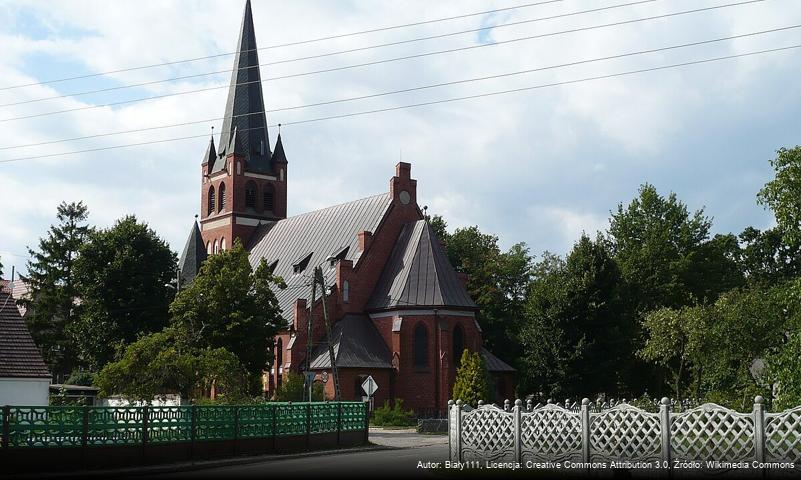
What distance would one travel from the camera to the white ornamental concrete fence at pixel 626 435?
1500cm

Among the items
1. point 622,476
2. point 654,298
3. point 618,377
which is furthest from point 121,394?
point 654,298

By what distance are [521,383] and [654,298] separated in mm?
13473

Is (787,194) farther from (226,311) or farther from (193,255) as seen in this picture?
(193,255)

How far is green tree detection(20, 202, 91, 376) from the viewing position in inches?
2466

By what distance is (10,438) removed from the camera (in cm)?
1947

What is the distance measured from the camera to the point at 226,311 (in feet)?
143

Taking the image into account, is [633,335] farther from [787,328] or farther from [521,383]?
[787,328]

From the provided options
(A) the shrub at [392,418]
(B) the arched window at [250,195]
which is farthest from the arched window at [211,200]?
(A) the shrub at [392,418]

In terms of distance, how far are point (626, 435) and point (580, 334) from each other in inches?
1287

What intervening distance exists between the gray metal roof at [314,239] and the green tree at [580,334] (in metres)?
13.6

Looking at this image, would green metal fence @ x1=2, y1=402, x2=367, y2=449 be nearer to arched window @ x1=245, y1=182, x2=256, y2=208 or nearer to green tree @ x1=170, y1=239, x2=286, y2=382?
green tree @ x1=170, y1=239, x2=286, y2=382

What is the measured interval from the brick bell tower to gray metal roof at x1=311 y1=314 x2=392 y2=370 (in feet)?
65.6

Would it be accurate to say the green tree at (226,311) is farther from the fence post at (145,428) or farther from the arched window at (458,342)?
the fence post at (145,428)

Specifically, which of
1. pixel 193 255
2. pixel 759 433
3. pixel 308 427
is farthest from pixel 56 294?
pixel 759 433
